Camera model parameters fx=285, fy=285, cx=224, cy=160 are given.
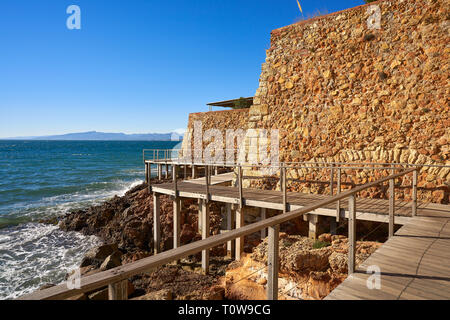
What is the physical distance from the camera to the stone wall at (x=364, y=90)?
21.7ft

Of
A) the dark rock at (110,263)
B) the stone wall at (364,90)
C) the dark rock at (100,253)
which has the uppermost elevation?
the stone wall at (364,90)

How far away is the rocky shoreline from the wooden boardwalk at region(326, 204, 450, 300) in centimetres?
89

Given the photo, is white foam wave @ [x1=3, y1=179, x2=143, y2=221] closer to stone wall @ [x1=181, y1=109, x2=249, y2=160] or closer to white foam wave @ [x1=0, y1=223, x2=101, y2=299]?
white foam wave @ [x1=0, y1=223, x2=101, y2=299]

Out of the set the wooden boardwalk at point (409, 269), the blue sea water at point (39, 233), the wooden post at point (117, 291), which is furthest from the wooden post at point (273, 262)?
the blue sea water at point (39, 233)

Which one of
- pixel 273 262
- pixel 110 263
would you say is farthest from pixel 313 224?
pixel 110 263

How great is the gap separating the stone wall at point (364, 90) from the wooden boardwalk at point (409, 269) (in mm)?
2907

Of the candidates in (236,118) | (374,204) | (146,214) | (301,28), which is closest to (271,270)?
(374,204)

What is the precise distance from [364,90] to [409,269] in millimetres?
5688

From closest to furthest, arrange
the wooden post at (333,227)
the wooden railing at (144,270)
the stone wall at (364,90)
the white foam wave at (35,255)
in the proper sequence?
the wooden railing at (144,270) < the stone wall at (364,90) < the wooden post at (333,227) < the white foam wave at (35,255)

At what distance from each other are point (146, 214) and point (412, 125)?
10.7 m

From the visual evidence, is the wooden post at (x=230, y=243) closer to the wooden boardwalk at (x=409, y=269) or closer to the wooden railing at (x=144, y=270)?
the wooden boardwalk at (x=409, y=269)

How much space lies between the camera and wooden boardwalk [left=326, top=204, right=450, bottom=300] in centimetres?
258

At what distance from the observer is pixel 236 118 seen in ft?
64.6

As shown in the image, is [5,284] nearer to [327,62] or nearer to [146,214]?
[146,214]
